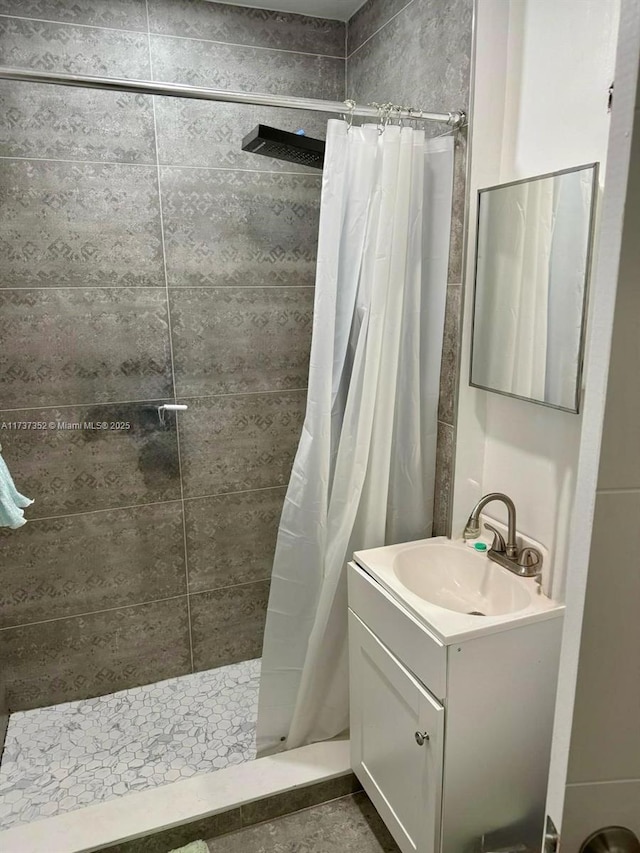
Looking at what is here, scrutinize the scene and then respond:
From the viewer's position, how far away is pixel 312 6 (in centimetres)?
204

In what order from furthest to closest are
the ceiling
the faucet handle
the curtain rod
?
1. the ceiling
2. the faucet handle
3. the curtain rod

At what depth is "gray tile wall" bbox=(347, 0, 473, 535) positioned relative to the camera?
1602 mm

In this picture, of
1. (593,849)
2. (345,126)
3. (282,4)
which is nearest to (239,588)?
(345,126)

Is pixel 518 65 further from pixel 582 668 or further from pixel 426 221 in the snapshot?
pixel 582 668

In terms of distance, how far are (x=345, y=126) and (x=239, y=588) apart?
5.70 feet

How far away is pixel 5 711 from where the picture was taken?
216 cm

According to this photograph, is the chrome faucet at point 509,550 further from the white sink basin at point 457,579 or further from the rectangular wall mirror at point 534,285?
the rectangular wall mirror at point 534,285

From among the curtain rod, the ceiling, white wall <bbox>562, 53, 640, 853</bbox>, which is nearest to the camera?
white wall <bbox>562, 53, 640, 853</bbox>

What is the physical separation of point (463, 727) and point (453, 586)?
423mm

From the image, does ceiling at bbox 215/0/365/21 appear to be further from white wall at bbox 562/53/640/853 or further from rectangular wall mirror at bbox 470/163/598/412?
white wall at bbox 562/53/640/853

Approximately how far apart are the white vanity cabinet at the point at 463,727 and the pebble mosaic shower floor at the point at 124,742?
2.42 feet

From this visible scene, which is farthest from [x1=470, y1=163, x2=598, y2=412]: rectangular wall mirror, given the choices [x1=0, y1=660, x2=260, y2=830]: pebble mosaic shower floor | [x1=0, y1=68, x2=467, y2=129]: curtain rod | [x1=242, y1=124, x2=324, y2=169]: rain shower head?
[x1=0, y1=660, x2=260, y2=830]: pebble mosaic shower floor

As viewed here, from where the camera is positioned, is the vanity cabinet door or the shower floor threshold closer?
the vanity cabinet door

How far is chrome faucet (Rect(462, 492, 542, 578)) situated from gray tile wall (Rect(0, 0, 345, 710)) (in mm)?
981
